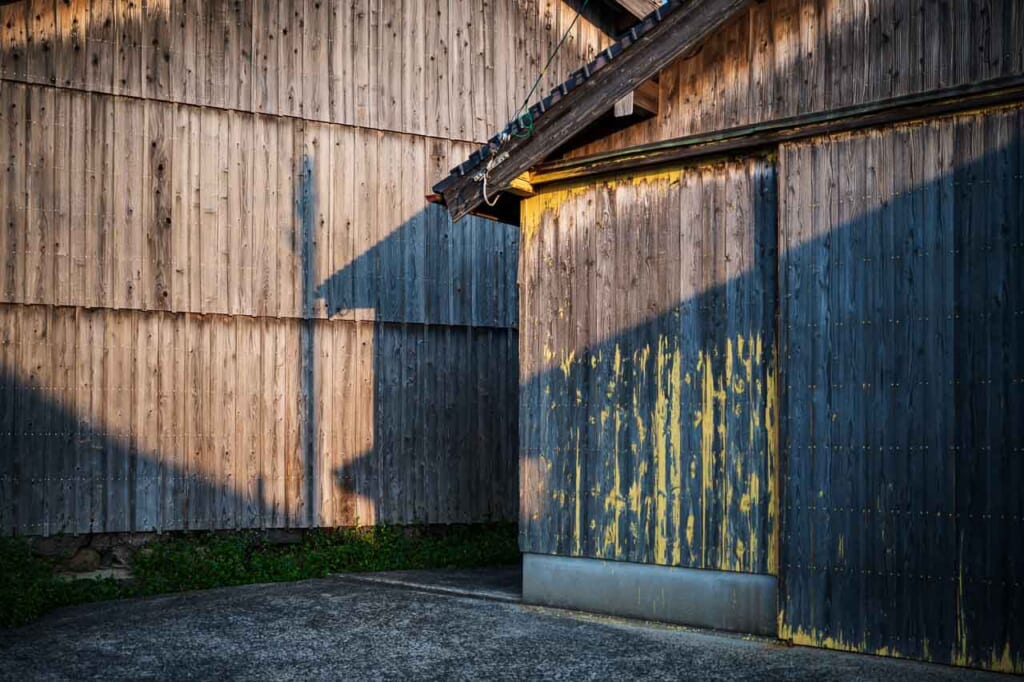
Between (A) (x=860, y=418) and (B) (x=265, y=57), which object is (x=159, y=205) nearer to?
(B) (x=265, y=57)

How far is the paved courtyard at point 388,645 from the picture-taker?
713 cm

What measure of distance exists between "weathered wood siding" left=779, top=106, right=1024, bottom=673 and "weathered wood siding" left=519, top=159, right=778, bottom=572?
0.36 m

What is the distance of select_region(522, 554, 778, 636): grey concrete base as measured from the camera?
8.14m

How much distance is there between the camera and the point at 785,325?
8.02 m

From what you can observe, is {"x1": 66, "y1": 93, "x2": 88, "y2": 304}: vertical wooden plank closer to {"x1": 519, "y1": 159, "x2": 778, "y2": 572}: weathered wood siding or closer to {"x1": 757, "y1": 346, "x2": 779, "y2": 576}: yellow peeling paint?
{"x1": 519, "y1": 159, "x2": 778, "y2": 572}: weathered wood siding

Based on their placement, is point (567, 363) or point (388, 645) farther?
point (567, 363)

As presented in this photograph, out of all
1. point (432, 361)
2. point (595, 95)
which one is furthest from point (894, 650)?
point (432, 361)

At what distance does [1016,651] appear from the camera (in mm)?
6754

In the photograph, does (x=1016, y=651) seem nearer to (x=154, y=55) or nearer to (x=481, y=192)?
(x=481, y=192)

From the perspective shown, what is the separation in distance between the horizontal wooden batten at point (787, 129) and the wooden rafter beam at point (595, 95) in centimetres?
50

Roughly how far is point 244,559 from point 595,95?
6836 mm

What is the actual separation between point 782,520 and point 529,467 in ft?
8.74

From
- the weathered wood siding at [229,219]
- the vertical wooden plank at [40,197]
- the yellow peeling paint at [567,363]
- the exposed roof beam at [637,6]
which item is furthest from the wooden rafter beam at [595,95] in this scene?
the exposed roof beam at [637,6]

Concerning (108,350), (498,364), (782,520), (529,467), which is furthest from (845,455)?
(108,350)
